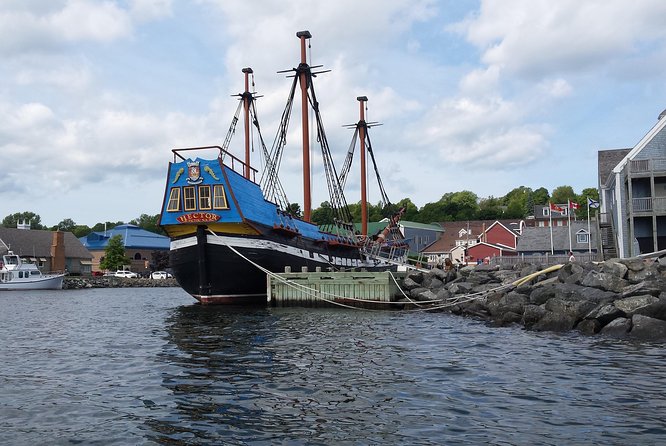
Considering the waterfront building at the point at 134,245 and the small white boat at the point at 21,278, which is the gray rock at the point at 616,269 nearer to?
the small white boat at the point at 21,278

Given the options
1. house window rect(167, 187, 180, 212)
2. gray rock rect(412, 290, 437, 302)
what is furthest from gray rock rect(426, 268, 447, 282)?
house window rect(167, 187, 180, 212)

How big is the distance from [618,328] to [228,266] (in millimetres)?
19359

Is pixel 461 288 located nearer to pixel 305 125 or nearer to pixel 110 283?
pixel 305 125

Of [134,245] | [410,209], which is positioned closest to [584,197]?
[410,209]

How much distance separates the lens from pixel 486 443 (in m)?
7.82

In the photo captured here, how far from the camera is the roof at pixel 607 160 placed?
4519 centimetres

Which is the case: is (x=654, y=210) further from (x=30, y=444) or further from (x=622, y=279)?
(x=30, y=444)

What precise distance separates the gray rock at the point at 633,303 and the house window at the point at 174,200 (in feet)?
69.3

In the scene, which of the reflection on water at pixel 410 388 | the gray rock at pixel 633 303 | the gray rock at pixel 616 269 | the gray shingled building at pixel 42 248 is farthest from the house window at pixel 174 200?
the gray shingled building at pixel 42 248

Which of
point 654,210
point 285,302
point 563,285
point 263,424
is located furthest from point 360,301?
point 263,424

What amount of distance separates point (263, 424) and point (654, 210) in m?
31.0

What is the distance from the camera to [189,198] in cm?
3084

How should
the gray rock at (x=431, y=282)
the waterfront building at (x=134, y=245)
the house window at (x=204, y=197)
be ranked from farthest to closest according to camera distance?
the waterfront building at (x=134, y=245)
the gray rock at (x=431, y=282)
the house window at (x=204, y=197)

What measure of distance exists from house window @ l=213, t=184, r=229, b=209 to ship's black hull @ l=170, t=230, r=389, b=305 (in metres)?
1.63
